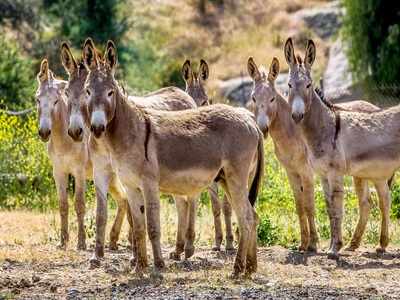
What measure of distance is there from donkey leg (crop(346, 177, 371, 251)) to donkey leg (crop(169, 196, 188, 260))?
2168 millimetres

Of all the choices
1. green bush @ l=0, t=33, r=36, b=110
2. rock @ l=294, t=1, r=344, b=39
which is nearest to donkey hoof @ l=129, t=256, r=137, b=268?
Result: green bush @ l=0, t=33, r=36, b=110

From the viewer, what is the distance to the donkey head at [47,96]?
38.6 ft

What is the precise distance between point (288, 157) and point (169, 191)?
9.21ft

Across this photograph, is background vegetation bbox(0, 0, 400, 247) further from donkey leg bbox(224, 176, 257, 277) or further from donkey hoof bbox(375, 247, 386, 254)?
donkey leg bbox(224, 176, 257, 277)

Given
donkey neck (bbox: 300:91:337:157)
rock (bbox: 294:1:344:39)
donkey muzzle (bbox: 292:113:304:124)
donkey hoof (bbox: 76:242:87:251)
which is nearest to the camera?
donkey muzzle (bbox: 292:113:304:124)

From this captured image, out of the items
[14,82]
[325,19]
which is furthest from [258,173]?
[325,19]

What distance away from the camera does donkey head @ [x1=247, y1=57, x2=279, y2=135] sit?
38.5 feet

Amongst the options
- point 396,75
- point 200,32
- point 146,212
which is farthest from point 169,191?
point 200,32

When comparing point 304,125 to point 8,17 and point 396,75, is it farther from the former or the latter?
point 8,17

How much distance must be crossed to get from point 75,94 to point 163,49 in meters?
30.6

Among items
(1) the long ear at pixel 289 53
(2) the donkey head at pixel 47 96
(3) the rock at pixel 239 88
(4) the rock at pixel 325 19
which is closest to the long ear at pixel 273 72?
(1) the long ear at pixel 289 53

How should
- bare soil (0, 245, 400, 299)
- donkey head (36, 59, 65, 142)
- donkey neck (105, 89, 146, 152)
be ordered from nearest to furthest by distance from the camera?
bare soil (0, 245, 400, 299) < donkey neck (105, 89, 146, 152) < donkey head (36, 59, 65, 142)

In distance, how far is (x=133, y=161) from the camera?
9398mm

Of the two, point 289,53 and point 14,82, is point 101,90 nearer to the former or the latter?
point 289,53
